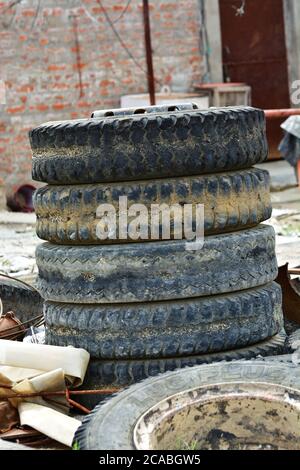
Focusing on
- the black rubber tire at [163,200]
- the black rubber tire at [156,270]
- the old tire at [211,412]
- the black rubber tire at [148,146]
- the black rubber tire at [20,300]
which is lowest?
the black rubber tire at [20,300]

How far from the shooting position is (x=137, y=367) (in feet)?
11.7

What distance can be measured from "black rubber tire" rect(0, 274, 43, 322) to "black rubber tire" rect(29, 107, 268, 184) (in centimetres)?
134

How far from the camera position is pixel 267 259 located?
378cm

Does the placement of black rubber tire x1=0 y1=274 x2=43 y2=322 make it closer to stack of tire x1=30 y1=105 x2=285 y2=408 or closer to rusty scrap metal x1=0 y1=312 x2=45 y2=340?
rusty scrap metal x1=0 y1=312 x2=45 y2=340

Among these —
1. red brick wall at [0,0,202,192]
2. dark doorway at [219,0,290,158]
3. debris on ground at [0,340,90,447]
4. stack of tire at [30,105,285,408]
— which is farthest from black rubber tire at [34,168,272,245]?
dark doorway at [219,0,290,158]

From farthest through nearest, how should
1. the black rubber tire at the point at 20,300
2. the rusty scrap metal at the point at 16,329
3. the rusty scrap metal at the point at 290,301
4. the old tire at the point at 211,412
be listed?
the black rubber tire at the point at 20,300 → the rusty scrap metal at the point at 290,301 → the rusty scrap metal at the point at 16,329 → the old tire at the point at 211,412

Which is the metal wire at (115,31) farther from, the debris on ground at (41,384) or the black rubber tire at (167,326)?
the debris on ground at (41,384)

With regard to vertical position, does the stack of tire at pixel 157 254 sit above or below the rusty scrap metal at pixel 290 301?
above

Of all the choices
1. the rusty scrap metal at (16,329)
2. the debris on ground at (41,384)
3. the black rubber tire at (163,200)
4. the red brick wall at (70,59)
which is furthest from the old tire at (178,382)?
the red brick wall at (70,59)

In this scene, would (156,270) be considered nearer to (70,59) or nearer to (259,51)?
(70,59)

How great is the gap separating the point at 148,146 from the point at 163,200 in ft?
0.72

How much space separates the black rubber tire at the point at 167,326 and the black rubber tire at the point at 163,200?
288 mm

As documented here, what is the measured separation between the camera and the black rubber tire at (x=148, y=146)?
3543mm

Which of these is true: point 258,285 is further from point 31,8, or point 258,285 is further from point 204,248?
point 31,8
